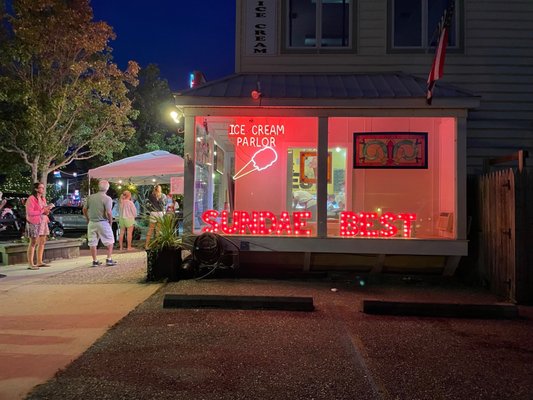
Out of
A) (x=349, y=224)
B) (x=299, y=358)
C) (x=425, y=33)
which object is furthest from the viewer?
(x=425, y=33)

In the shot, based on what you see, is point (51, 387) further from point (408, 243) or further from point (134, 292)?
point (408, 243)

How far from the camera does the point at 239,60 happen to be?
9.16 m

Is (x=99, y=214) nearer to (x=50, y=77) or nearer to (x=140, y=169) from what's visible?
(x=140, y=169)

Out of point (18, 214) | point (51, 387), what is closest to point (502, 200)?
point (51, 387)

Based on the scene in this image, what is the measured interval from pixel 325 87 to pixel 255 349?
16.9ft

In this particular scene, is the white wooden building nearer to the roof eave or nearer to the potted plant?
the roof eave

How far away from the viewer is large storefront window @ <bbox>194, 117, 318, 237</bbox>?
29.8 feet

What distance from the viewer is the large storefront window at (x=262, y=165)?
9094mm

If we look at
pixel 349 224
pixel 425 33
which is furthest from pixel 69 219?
pixel 425 33

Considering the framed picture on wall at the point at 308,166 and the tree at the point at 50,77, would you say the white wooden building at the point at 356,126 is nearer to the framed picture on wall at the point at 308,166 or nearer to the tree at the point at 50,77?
the framed picture on wall at the point at 308,166

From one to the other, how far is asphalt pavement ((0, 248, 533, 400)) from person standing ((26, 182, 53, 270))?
205 centimetres

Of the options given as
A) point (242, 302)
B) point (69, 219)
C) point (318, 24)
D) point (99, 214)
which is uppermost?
point (318, 24)

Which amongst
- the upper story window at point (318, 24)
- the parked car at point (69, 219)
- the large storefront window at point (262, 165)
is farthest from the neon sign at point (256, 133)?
the parked car at point (69, 219)

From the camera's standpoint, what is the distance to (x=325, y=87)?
8.05 meters
